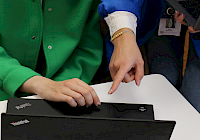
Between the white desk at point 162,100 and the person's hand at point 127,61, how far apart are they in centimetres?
5

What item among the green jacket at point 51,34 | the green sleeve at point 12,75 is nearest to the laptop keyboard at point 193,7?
the green jacket at point 51,34

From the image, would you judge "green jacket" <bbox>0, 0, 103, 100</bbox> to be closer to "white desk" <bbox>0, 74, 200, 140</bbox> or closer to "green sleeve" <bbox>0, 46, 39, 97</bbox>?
"green sleeve" <bbox>0, 46, 39, 97</bbox>

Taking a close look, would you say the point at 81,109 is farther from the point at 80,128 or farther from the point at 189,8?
the point at 189,8

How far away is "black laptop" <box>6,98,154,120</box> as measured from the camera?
596mm

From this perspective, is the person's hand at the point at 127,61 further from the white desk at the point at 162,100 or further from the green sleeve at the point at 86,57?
the green sleeve at the point at 86,57

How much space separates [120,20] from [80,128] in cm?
48

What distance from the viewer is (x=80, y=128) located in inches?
19.0

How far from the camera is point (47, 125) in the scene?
478 mm

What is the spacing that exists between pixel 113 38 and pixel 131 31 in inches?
2.9

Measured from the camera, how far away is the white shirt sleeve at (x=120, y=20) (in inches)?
32.4

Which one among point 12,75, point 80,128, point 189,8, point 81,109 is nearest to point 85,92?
point 81,109

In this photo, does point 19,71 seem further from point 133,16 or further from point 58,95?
point 133,16

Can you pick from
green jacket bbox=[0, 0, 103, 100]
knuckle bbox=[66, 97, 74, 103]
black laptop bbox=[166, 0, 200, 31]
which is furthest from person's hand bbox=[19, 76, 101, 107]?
black laptop bbox=[166, 0, 200, 31]

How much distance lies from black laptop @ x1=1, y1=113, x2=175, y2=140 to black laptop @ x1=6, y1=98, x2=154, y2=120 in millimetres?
95
